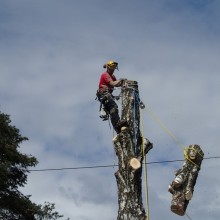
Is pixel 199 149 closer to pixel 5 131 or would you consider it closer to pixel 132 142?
pixel 132 142

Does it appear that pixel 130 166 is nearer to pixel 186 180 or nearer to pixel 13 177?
pixel 186 180

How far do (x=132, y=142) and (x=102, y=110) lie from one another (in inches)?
53.2

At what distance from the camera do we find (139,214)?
17.5 feet

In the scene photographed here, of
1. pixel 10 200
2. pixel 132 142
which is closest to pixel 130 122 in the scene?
pixel 132 142

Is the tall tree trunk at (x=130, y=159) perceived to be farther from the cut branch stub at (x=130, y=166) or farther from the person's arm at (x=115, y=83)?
the person's arm at (x=115, y=83)

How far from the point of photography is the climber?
6.73 m

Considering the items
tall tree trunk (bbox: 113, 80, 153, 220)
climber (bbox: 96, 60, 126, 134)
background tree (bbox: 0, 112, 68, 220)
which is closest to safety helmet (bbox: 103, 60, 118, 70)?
climber (bbox: 96, 60, 126, 134)

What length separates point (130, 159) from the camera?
560 centimetres

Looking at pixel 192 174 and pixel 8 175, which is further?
pixel 8 175

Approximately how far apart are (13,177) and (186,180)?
1127cm

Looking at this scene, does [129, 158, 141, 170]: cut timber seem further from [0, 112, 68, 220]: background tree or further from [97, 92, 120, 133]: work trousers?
[0, 112, 68, 220]: background tree

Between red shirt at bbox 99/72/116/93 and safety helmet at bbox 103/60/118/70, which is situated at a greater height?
safety helmet at bbox 103/60/118/70

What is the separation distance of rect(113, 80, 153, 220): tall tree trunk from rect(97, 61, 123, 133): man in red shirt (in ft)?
1.64

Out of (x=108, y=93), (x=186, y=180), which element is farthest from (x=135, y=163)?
(x=108, y=93)
